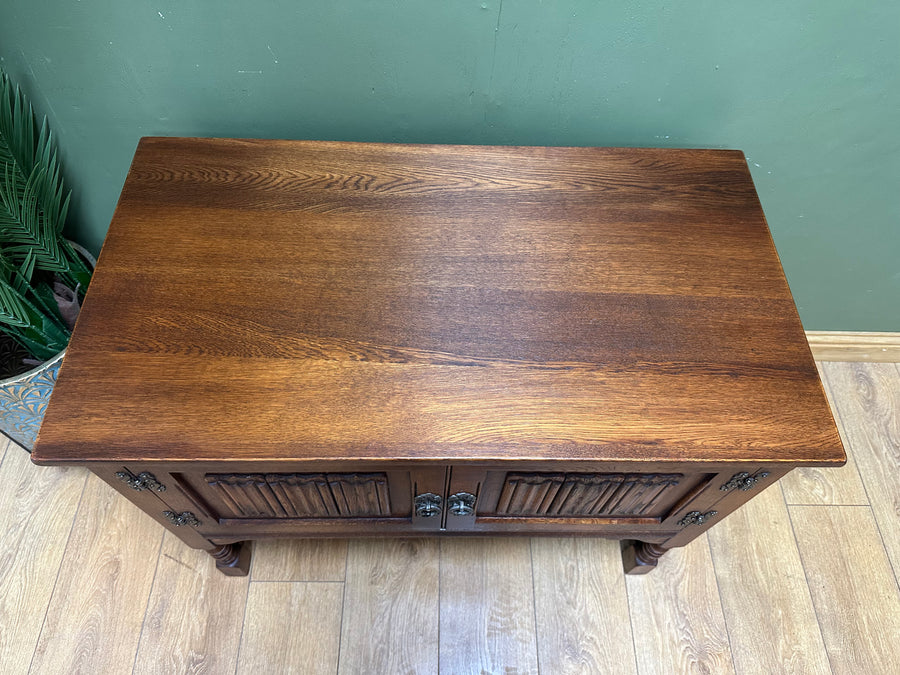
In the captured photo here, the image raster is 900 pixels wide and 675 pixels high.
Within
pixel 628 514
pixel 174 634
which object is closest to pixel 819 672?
pixel 628 514

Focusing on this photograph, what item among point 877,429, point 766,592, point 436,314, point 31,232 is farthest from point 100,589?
point 877,429

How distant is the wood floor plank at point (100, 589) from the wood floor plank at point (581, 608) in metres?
0.72

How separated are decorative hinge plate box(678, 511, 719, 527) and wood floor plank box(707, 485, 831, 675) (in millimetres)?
296

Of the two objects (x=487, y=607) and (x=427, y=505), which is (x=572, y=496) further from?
(x=487, y=607)

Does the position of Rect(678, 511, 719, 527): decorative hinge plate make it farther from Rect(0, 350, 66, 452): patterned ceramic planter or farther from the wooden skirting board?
Rect(0, 350, 66, 452): patterned ceramic planter

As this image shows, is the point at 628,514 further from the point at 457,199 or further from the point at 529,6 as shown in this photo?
the point at 529,6

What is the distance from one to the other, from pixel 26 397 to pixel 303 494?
0.53 metres

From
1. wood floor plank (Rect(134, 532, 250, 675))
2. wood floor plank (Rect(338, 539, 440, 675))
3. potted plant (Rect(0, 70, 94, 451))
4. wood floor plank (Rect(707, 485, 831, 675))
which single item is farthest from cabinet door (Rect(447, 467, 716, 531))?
potted plant (Rect(0, 70, 94, 451))

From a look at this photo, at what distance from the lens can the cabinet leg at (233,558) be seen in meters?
1.07

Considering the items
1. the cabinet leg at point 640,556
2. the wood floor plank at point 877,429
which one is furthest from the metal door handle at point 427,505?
the wood floor plank at point 877,429

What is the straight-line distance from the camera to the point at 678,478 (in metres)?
0.81

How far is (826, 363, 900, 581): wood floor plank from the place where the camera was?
1.24m

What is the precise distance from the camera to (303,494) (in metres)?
0.85

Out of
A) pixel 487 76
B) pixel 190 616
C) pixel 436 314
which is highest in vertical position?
pixel 487 76
